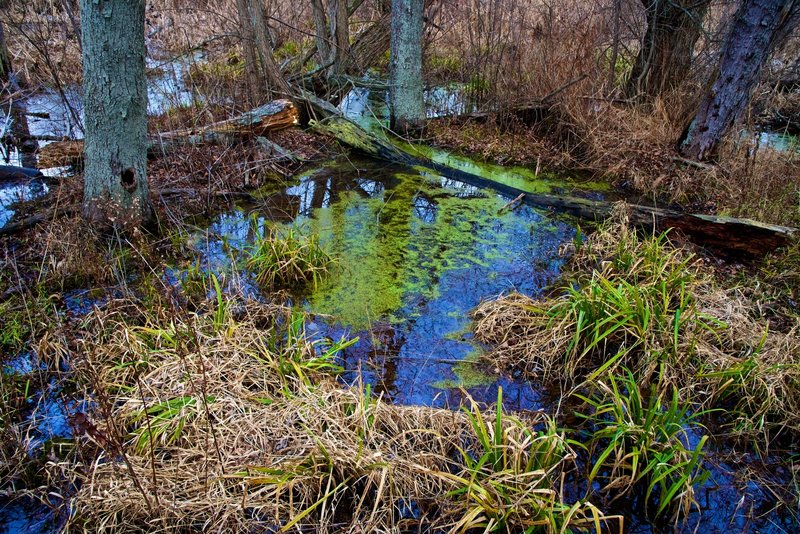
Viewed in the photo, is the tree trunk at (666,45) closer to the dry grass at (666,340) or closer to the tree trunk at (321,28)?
the dry grass at (666,340)

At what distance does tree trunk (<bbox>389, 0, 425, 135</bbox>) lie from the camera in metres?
6.48

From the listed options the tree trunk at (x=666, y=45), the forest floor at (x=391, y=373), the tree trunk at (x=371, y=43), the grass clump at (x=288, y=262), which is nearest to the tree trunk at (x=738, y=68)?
the forest floor at (x=391, y=373)

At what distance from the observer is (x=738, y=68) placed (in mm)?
5238

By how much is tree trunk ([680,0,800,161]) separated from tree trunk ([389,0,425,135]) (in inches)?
125

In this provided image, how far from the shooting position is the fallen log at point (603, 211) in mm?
4281

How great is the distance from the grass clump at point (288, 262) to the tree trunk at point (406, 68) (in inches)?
130

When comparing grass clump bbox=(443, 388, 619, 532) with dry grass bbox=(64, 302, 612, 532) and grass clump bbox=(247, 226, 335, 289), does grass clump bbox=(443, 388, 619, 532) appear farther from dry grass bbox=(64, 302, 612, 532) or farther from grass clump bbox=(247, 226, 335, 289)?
grass clump bbox=(247, 226, 335, 289)

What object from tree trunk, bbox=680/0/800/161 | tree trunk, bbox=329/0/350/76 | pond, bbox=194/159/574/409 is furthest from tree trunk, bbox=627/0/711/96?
tree trunk, bbox=329/0/350/76

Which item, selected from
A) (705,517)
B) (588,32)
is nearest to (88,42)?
(705,517)

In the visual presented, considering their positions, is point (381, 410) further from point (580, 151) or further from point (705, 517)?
point (580, 151)

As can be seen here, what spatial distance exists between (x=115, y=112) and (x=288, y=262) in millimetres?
1709

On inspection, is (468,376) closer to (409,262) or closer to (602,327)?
(602,327)

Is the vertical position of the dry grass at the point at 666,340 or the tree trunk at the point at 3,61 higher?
the tree trunk at the point at 3,61

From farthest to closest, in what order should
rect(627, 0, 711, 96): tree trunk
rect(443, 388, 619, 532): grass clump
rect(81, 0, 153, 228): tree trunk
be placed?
1. rect(627, 0, 711, 96): tree trunk
2. rect(81, 0, 153, 228): tree trunk
3. rect(443, 388, 619, 532): grass clump
